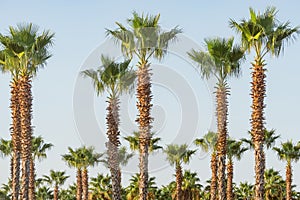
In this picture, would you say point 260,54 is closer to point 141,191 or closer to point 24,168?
point 141,191

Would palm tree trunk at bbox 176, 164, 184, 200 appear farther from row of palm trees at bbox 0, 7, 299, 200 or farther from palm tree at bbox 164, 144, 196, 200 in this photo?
row of palm trees at bbox 0, 7, 299, 200

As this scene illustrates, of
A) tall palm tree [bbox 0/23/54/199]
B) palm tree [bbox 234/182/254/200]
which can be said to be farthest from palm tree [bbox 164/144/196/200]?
tall palm tree [bbox 0/23/54/199]

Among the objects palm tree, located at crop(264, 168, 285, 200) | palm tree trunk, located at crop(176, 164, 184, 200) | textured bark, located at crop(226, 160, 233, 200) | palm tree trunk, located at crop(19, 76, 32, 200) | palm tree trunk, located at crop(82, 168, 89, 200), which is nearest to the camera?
palm tree trunk, located at crop(19, 76, 32, 200)

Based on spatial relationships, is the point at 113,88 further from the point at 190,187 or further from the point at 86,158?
the point at 190,187

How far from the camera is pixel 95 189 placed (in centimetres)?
7450

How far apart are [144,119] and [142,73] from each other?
8.91 feet

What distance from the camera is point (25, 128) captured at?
34875 millimetres

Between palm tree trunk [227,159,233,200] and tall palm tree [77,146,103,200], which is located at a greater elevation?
tall palm tree [77,146,103,200]

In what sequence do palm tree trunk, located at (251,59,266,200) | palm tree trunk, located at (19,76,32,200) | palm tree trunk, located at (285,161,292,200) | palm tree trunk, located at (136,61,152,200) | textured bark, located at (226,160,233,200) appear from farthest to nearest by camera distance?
palm tree trunk, located at (285,161,292,200) → textured bark, located at (226,160,233,200) → palm tree trunk, located at (19,76,32,200) → palm tree trunk, located at (136,61,152,200) → palm tree trunk, located at (251,59,266,200)

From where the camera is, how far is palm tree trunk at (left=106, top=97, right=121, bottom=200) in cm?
3744

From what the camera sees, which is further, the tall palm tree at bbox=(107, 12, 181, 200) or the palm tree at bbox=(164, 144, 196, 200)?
the palm tree at bbox=(164, 144, 196, 200)

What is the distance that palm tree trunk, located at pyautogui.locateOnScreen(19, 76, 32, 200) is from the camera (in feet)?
114

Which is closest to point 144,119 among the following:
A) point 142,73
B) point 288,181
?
point 142,73

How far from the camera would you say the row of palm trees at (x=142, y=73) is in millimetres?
31484
